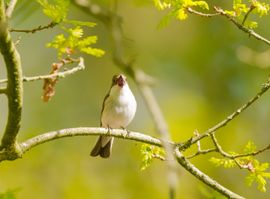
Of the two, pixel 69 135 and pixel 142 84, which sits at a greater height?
pixel 142 84

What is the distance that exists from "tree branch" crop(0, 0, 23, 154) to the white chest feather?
3256 mm

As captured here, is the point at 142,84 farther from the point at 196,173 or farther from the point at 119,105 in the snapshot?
the point at 119,105

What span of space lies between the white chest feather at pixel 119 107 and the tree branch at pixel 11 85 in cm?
326

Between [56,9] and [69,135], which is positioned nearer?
[56,9]

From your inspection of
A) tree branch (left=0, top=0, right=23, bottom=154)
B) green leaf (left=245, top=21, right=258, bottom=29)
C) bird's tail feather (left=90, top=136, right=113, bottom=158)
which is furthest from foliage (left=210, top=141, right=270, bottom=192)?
bird's tail feather (left=90, top=136, right=113, bottom=158)

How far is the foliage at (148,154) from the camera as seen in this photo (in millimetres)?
4367

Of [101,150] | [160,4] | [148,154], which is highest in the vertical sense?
[160,4]

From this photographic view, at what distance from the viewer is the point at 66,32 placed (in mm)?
3988

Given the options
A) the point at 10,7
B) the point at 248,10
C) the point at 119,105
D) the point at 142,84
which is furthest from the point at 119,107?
the point at 142,84

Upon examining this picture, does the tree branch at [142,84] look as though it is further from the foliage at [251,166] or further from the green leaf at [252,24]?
the foliage at [251,166]

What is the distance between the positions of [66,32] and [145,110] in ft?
21.3

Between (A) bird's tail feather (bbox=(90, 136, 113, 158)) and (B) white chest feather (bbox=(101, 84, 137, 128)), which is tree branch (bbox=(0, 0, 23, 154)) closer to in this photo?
(B) white chest feather (bbox=(101, 84, 137, 128))

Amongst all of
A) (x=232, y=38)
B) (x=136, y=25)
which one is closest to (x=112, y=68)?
(x=136, y=25)

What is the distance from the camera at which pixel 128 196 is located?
407 inches
